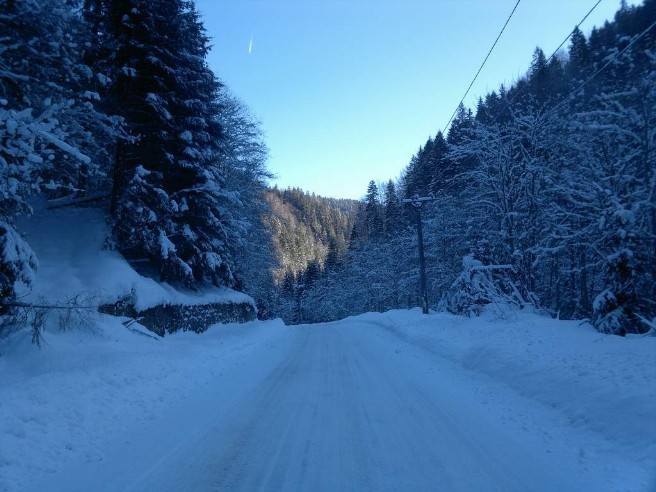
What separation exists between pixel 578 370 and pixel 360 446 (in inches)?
158

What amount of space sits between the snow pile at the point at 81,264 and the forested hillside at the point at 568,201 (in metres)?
12.6

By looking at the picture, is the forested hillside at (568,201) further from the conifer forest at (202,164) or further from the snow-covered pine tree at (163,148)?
the snow-covered pine tree at (163,148)

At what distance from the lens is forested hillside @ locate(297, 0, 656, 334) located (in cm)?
1193

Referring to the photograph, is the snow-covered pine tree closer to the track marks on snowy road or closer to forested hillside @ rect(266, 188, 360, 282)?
the track marks on snowy road

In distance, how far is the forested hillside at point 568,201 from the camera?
11930 mm

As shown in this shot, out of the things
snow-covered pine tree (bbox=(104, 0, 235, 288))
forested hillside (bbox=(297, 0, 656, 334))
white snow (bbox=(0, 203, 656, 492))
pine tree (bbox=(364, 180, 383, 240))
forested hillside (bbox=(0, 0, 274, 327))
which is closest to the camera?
white snow (bbox=(0, 203, 656, 492))

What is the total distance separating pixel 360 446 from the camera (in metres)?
5.11

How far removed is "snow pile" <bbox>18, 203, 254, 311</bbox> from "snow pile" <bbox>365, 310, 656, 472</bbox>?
30.5 ft

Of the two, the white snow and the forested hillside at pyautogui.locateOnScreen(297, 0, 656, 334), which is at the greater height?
the forested hillside at pyautogui.locateOnScreen(297, 0, 656, 334)

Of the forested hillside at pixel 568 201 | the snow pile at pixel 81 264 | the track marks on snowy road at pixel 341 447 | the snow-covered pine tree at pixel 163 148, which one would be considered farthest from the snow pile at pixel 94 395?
the forested hillside at pixel 568 201

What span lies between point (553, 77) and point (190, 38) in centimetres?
3200

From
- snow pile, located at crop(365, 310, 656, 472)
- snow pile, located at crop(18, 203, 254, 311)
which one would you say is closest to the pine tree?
snow pile, located at crop(18, 203, 254, 311)

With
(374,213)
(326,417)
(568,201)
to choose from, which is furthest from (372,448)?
(374,213)

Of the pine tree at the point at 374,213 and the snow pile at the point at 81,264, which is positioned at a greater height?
the pine tree at the point at 374,213
